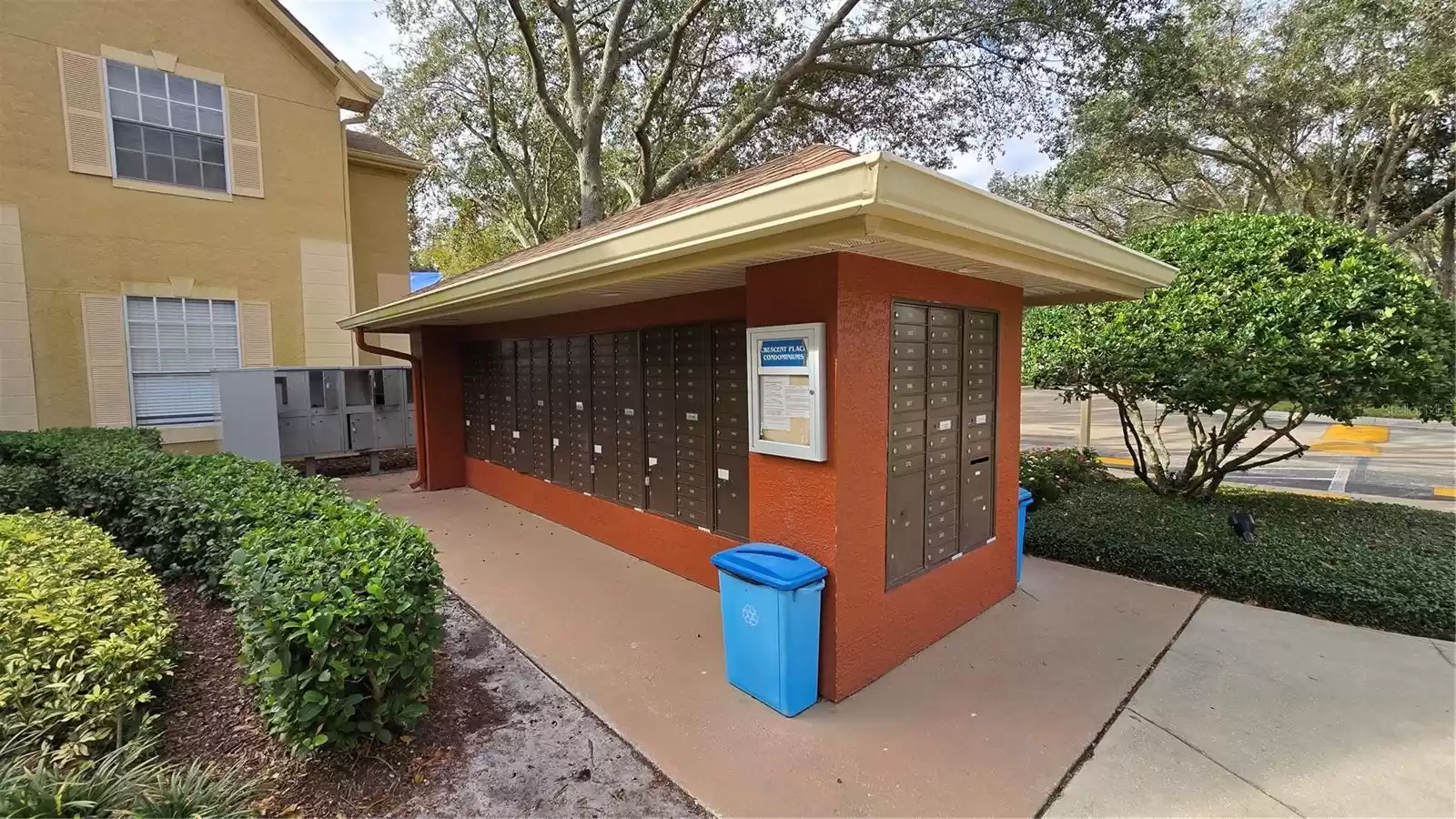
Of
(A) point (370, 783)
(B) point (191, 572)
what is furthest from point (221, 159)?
(A) point (370, 783)

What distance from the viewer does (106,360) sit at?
818 centimetres

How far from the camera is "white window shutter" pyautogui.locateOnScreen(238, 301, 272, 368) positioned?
9102mm

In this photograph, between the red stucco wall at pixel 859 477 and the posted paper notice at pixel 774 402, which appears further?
the posted paper notice at pixel 774 402

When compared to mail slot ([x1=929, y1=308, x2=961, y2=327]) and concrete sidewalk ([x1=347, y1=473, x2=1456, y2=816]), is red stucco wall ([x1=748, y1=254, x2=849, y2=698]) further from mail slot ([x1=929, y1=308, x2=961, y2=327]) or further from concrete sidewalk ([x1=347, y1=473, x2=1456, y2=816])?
mail slot ([x1=929, y1=308, x2=961, y2=327])

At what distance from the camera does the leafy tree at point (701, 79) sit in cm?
1044

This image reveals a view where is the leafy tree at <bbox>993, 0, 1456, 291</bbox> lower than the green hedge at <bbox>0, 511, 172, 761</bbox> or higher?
higher

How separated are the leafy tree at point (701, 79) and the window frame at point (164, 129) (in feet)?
15.0

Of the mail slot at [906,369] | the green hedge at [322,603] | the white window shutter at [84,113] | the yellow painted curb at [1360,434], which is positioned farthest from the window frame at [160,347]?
the yellow painted curb at [1360,434]

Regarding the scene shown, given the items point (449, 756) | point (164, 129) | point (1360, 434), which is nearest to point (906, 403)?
point (449, 756)

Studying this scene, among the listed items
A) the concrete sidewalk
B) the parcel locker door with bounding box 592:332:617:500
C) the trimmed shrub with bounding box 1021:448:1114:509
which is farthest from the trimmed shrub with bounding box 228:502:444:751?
the trimmed shrub with bounding box 1021:448:1114:509

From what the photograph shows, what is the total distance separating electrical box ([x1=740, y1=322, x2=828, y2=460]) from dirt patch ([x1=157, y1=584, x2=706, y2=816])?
1.58 m

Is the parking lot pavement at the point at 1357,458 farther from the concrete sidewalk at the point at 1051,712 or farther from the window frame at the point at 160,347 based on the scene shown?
the window frame at the point at 160,347

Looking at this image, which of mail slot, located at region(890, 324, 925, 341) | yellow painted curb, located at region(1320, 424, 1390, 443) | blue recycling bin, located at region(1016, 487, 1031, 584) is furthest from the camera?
yellow painted curb, located at region(1320, 424, 1390, 443)

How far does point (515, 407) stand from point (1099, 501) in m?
6.10
